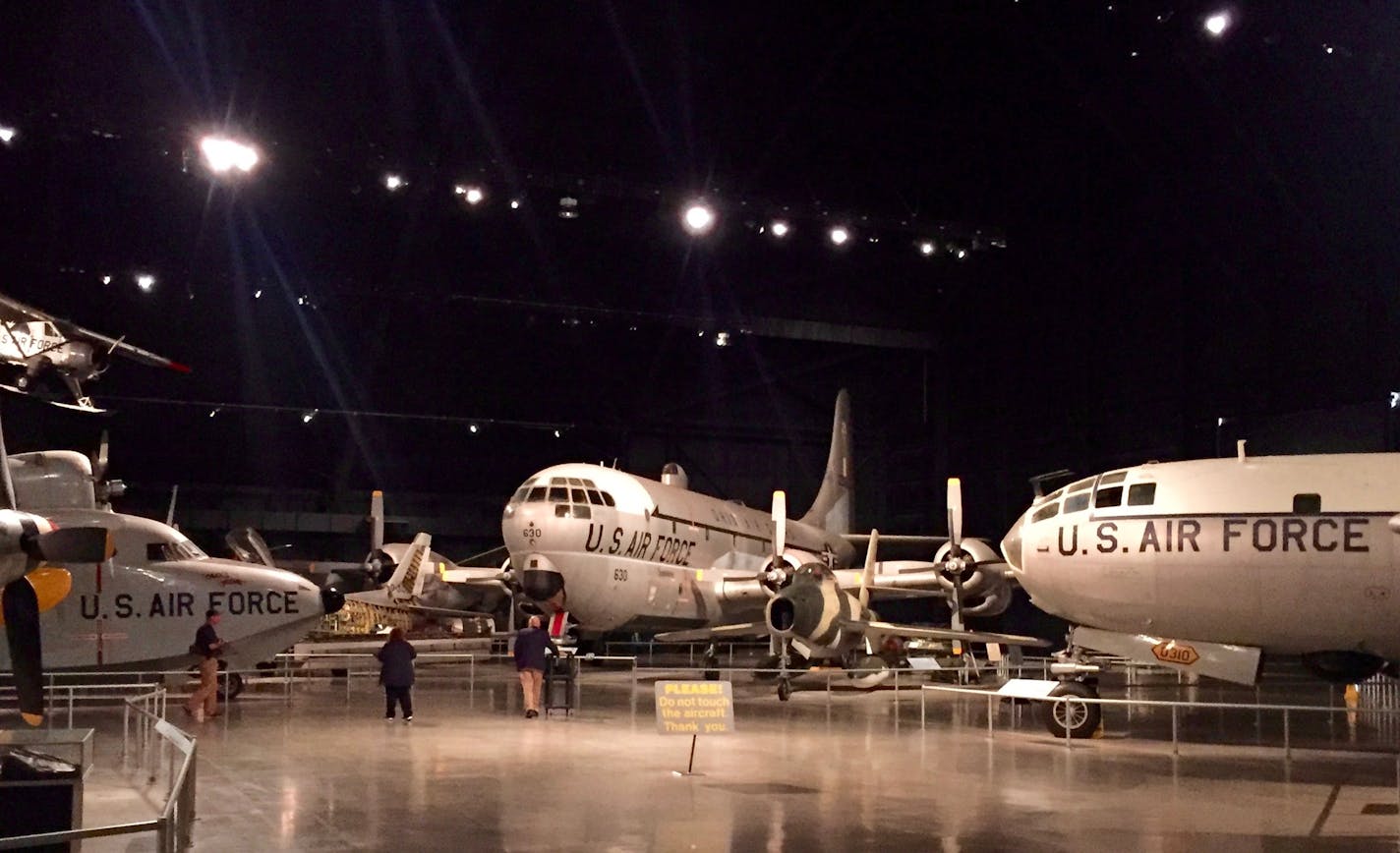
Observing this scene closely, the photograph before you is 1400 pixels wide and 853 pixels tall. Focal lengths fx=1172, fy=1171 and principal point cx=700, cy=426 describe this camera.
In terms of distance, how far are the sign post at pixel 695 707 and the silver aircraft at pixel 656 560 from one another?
11402 mm

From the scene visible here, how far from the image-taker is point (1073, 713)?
49.6 ft

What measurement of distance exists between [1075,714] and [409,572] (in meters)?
20.9

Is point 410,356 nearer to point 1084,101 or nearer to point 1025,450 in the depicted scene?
point 1025,450

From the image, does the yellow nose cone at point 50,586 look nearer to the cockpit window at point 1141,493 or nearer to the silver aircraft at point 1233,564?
the silver aircraft at point 1233,564

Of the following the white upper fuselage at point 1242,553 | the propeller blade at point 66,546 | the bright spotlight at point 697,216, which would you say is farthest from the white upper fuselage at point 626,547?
the propeller blade at point 66,546

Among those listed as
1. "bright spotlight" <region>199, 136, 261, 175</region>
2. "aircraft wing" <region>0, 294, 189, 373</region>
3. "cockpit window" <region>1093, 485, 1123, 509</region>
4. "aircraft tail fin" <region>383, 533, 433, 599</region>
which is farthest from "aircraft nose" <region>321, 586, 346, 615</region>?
"cockpit window" <region>1093, 485, 1123, 509</region>

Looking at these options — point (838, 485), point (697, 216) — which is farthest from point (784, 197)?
point (838, 485)

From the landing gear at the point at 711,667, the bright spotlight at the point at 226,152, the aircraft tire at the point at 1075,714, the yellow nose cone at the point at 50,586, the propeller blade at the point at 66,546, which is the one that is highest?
the bright spotlight at the point at 226,152

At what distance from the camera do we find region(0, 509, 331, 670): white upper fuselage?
699 inches

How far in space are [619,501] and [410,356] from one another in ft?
53.8

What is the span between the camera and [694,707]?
448 inches

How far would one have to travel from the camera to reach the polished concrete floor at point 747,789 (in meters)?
8.52

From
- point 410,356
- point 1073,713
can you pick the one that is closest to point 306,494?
point 410,356

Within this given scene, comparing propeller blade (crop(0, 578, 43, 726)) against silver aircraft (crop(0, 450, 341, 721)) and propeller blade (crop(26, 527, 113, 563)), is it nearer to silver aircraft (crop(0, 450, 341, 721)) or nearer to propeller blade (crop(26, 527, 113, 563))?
propeller blade (crop(26, 527, 113, 563))
